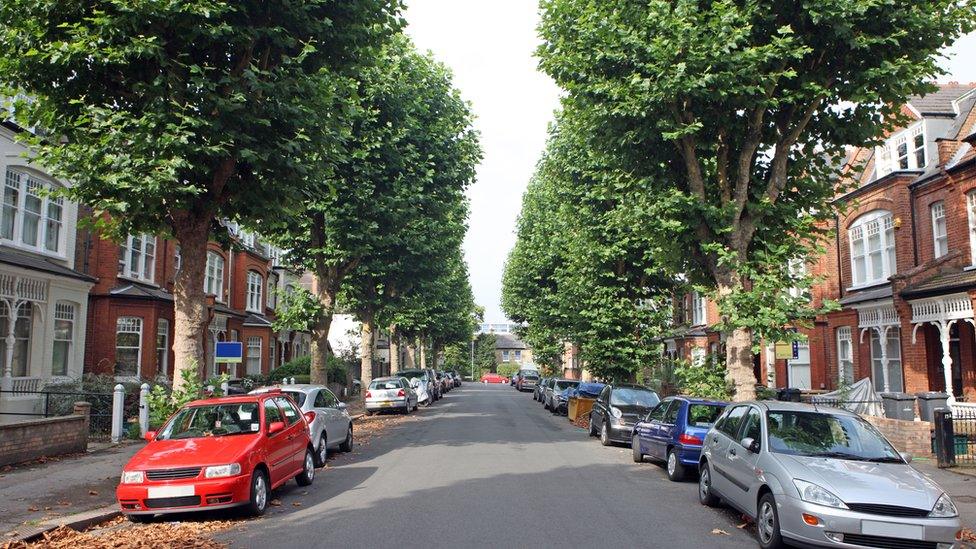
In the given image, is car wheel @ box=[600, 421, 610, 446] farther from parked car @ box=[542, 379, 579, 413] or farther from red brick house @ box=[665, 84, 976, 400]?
parked car @ box=[542, 379, 579, 413]

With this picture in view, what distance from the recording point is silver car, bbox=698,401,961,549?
6.56m

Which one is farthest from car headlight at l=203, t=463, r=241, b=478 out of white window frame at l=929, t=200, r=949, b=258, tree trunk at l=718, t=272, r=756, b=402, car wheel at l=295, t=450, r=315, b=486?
white window frame at l=929, t=200, r=949, b=258

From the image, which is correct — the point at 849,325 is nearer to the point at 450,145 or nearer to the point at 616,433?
the point at 616,433

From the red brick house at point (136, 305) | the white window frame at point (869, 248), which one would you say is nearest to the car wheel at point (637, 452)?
the red brick house at point (136, 305)

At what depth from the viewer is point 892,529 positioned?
257 inches

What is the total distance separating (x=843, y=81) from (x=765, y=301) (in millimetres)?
4302

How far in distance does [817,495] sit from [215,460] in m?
6.74

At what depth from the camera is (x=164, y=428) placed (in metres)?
9.78

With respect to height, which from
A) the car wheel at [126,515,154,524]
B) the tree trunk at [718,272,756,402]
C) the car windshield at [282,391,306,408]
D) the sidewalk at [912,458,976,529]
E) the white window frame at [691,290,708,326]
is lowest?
the car wheel at [126,515,154,524]

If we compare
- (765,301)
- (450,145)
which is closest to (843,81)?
(765,301)

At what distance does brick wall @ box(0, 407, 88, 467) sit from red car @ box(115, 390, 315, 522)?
13.1 feet

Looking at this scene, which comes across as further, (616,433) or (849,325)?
(849,325)

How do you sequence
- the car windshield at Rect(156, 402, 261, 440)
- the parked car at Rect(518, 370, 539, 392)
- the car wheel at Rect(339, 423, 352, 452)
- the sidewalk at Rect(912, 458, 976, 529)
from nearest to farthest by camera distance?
1. the sidewalk at Rect(912, 458, 976, 529)
2. the car windshield at Rect(156, 402, 261, 440)
3. the car wheel at Rect(339, 423, 352, 452)
4. the parked car at Rect(518, 370, 539, 392)

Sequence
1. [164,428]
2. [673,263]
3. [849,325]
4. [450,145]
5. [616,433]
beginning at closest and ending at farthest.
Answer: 1. [164,428]
2. [673,263]
3. [616,433]
4. [450,145]
5. [849,325]
